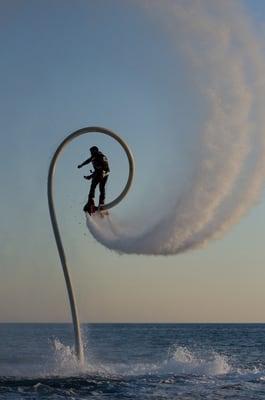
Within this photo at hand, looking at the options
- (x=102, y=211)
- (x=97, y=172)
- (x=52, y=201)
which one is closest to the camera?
(x=97, y=172)

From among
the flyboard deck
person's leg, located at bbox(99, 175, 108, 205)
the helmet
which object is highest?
the helmet

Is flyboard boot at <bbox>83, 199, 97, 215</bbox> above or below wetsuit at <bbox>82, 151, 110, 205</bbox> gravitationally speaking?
below

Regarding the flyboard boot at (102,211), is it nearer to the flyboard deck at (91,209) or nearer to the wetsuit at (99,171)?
the flyboard deck at (91,209)

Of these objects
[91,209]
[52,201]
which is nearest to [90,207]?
[91,209]

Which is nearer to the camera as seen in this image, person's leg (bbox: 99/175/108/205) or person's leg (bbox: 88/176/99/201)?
person's leg (bbox: 88/176/99/201)

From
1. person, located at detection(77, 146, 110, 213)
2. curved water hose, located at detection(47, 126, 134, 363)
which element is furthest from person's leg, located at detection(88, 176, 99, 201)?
curved water hose, located at detection(47, 126, 134, 363)

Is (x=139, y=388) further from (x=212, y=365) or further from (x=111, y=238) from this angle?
(x=212, y=365)

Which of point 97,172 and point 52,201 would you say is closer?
point 97,172

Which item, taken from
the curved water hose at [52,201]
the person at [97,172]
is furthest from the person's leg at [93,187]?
the curved water hose at [52,201]

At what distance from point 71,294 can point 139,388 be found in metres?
6.34

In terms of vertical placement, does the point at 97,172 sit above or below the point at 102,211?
above

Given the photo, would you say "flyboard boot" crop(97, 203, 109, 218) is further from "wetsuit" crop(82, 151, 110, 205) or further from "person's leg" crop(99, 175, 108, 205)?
"wetsuit" crop(82, 151, 110, 205)

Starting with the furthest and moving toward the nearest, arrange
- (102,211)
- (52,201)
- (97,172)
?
(52,201) → (102,211) → (97,172)

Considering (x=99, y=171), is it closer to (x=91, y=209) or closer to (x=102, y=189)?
(x=102, y=189)
